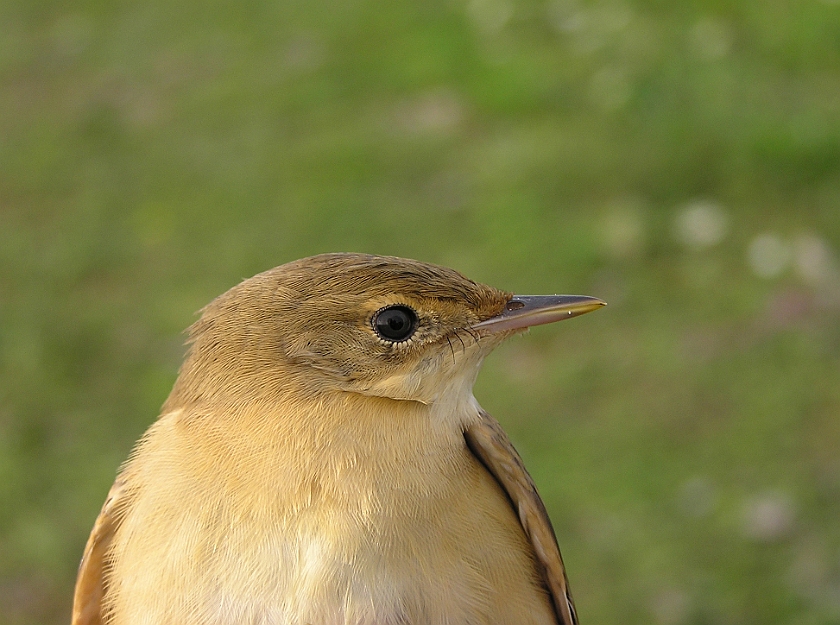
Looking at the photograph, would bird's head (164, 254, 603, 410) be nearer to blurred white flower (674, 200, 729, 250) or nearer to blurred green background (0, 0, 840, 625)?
blurred green background (0, 0, 840, 625)

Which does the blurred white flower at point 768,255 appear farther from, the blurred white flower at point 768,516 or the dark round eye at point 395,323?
the dark round eye at point 395,323

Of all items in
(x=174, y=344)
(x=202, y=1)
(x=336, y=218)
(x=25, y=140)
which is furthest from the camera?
(x=202, y=1)

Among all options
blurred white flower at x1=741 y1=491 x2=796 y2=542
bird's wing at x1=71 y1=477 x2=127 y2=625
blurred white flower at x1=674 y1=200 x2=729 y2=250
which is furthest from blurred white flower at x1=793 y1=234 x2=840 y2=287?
bird's wing at x1=71 y1=477 x2=127 y2=625

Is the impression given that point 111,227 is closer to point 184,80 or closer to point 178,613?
point 184,80

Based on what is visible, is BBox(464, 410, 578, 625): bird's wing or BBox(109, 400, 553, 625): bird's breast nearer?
BBox(109, 400, 553, 625): bird's breast

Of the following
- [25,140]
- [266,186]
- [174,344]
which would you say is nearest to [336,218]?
[266,186]

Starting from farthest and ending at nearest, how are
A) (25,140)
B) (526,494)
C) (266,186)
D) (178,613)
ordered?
(25,140) < (266,186) < (526,494) < (178,613)

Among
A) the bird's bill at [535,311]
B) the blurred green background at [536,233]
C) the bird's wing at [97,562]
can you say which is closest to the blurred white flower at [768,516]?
the blurred green background at [536,233]
